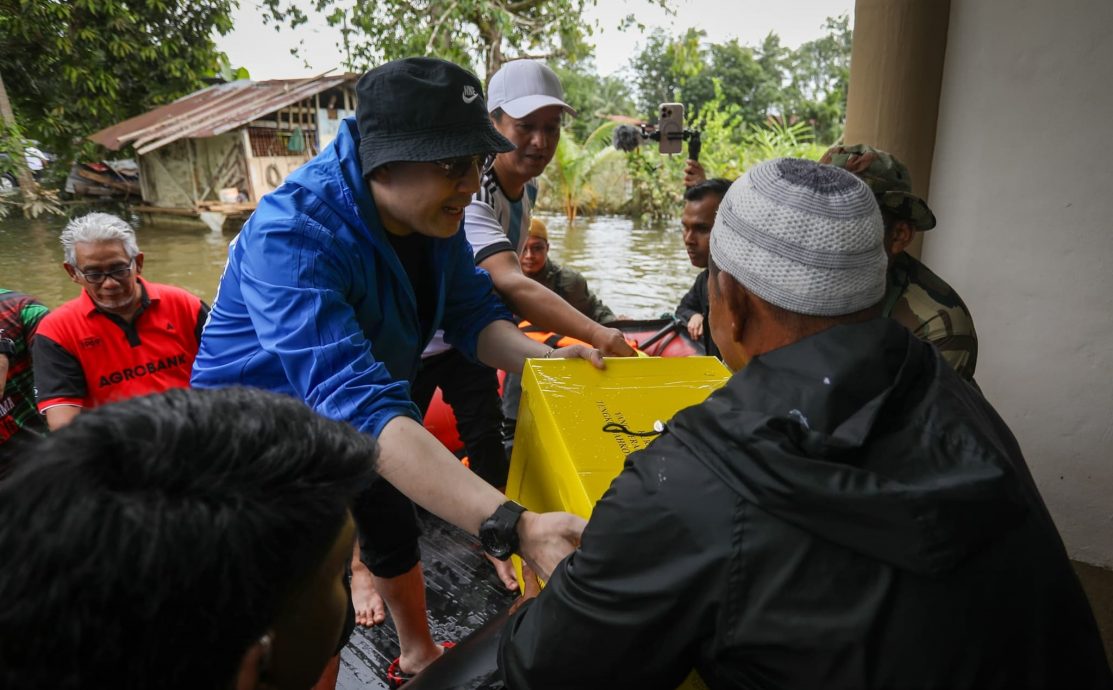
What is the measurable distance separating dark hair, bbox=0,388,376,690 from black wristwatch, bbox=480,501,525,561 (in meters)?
0.67

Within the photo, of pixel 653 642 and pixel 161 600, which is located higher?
pixel 161 600

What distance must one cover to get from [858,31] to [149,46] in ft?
51.8

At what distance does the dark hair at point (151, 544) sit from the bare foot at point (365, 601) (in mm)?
1746

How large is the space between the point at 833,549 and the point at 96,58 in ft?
54.5

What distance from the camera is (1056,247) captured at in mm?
2582

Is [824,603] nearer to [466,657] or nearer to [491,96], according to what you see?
[466,657]

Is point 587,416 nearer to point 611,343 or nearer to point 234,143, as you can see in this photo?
point 611,343

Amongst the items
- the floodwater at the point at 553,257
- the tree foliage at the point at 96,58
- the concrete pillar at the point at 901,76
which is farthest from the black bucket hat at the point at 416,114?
the tree foliage at the point at 96,58

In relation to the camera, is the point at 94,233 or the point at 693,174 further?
the point at 693,174

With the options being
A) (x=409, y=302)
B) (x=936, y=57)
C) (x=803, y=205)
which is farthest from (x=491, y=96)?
(x=803, y=205)

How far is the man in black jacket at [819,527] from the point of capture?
2.85 ft

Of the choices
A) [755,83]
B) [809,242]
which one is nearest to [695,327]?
[809,242]

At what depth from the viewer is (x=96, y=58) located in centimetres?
1340

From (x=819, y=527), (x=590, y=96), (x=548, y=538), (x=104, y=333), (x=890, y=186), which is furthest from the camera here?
(x=590, y=96)
